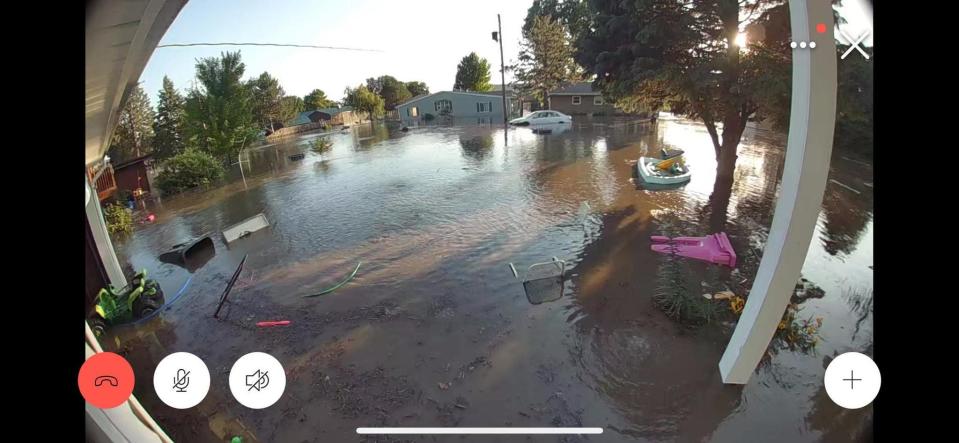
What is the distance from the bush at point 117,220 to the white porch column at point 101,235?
6375 mm

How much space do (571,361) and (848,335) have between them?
12.2ft

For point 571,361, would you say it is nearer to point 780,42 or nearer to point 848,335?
point 848,335

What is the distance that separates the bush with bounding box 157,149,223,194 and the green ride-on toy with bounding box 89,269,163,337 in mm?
11836

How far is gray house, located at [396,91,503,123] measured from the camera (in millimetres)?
38812

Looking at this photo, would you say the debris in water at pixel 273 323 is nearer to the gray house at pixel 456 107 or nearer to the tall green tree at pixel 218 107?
the tall green tree at pixel 218 107

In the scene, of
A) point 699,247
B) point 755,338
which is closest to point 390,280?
point 755,338

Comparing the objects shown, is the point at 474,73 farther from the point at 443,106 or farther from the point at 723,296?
the point at 723,296

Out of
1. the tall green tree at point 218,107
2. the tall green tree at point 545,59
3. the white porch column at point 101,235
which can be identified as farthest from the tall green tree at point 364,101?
the white porch column at point 101,235

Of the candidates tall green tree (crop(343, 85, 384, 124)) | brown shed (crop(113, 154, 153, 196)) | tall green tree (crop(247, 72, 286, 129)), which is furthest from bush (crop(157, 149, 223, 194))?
tall green tree (crop(343, 85, 384, 124))

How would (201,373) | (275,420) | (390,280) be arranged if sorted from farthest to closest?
1. (390,280)
2. (275,420)
3. (201,373)

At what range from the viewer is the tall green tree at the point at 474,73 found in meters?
58.9

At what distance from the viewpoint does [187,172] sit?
16.1 m

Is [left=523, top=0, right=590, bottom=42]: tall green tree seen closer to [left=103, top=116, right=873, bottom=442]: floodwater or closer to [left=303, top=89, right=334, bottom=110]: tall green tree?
[left=103, top=116, right=873, bottom=442]: floodwater

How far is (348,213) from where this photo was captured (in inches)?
452
